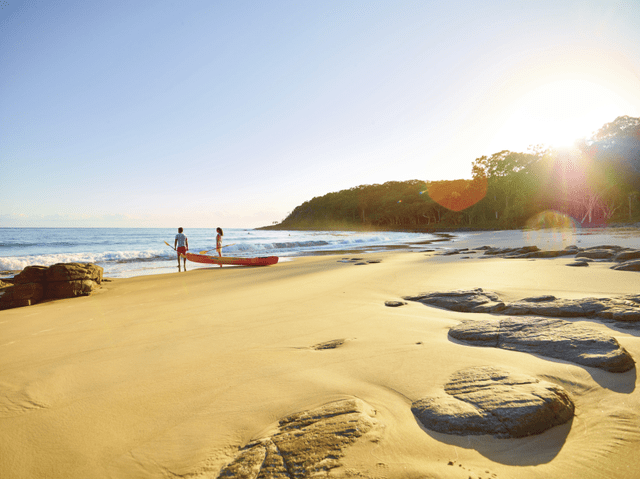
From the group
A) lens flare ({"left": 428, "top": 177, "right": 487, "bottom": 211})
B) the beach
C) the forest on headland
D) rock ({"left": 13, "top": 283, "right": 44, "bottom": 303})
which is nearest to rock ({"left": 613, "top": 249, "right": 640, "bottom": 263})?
the beach

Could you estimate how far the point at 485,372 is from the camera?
220 cm

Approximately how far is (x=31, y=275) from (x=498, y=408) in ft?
33.2

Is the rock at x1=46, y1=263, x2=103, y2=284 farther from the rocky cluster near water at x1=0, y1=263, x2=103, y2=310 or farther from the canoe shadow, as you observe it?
the canoe shadow

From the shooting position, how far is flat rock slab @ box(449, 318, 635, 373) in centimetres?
232

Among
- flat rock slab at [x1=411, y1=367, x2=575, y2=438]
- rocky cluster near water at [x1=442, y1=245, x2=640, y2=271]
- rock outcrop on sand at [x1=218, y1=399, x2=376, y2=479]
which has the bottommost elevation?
rock outcrop on sand at [x1=218, y1=399, x2=376, y2=479]

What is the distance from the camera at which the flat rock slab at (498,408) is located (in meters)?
1.69

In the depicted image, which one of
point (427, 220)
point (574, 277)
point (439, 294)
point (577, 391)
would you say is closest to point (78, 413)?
point (577, 391)

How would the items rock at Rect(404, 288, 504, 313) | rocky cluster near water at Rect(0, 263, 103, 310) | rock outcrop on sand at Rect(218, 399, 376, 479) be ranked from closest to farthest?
rock outcrop on sand at Rect(218, 399, 376, 479)
rock at Rect(404, 288, 504, 313)
rocky cluster near water at Rect(0, 263, 103, 310)

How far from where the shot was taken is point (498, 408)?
177 centimetres

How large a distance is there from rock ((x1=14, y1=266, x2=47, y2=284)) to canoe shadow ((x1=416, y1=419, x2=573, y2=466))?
9703 mm

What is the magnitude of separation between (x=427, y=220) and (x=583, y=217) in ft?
133

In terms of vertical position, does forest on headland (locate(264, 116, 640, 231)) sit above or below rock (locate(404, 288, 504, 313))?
above

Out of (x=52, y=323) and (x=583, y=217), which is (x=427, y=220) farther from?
(x=52, y=323)

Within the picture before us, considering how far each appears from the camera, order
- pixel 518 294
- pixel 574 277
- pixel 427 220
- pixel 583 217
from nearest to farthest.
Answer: pixel 518 294 → pixel 574 277 → pixel 583 217 → pixel 427 220
